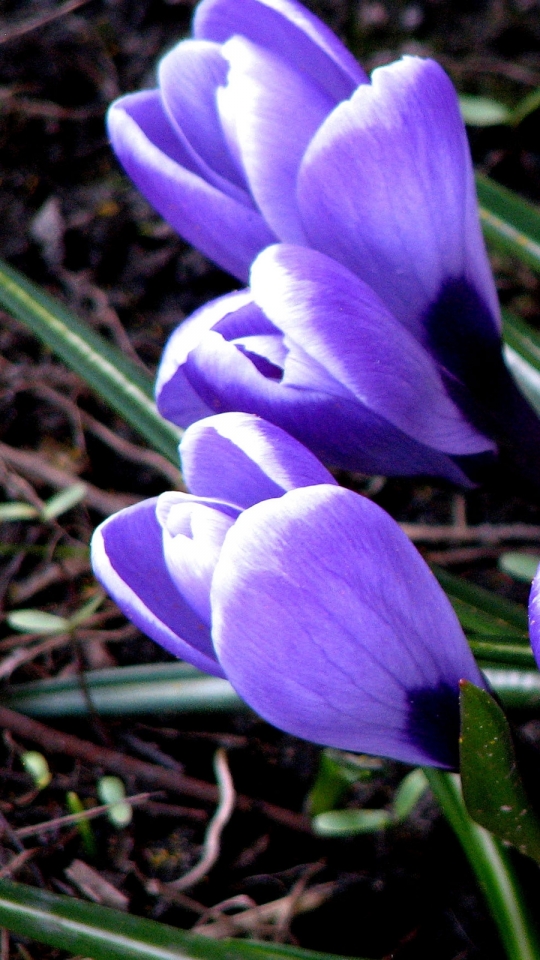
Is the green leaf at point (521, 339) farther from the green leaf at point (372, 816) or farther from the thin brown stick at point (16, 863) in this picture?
the thin brown stick at point (16, 863)

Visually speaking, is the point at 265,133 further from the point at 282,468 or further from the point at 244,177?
the point at 282,468

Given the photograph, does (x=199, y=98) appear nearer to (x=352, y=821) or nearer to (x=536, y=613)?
(x=536, y=613)

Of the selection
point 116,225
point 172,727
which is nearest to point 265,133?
point 172,727

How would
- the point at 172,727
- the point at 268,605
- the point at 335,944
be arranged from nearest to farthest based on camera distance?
the point at 268,605
the point at 335,944
the point at 172,727

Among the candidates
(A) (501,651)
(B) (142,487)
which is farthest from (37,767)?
(A) (501,651)

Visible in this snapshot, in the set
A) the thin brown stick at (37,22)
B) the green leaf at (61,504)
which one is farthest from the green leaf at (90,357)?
the thin brown stick at (37,22)

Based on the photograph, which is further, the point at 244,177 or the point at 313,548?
the point at 244,177

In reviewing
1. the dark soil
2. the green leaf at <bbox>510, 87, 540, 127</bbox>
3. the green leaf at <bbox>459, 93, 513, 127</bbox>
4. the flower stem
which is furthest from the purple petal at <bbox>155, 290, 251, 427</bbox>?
the green leaf at <bbox>510, 87, 540, 127</bbox>
